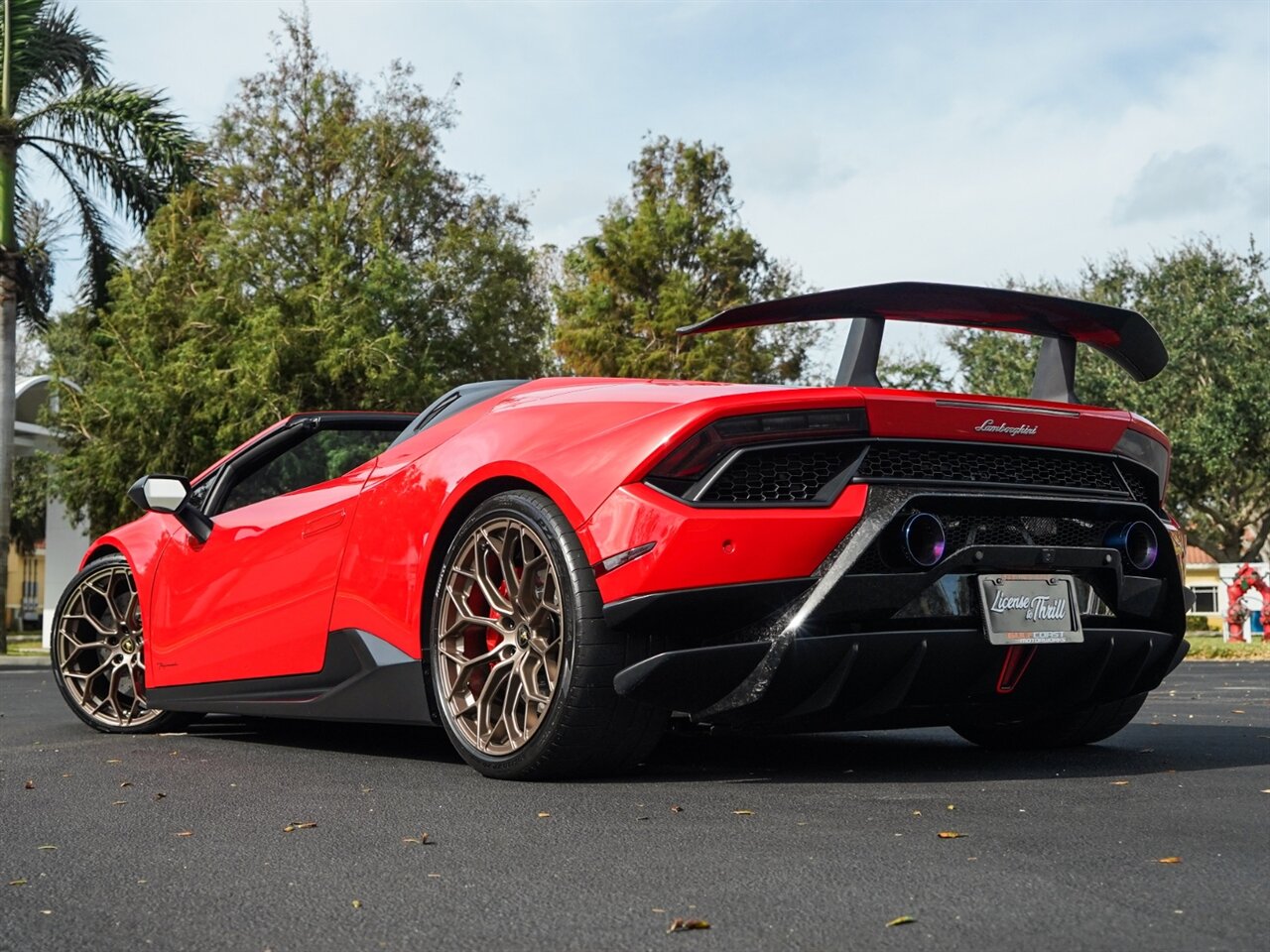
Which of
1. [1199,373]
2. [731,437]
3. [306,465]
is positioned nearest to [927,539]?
[731,437]

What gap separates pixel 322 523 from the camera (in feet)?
18.2

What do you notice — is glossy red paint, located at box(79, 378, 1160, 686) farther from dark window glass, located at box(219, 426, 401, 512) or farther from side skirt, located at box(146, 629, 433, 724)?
dark window glass, located at box(219, 426, 401, 512)

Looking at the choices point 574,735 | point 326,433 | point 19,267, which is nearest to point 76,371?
point 19,267

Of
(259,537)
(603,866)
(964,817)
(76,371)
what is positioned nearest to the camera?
(603,866)

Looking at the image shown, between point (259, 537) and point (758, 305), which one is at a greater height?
point (758, 305)

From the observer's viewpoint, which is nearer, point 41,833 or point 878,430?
point 41,833

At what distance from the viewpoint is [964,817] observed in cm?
383

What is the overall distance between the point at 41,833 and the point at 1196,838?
9.00ft

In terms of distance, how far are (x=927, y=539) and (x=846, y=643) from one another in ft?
1.30

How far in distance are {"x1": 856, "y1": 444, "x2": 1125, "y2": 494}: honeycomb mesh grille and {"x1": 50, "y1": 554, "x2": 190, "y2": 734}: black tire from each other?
12.1 ft

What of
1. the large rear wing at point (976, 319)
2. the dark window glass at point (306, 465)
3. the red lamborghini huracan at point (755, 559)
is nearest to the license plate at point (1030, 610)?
the red lamborghini huracan at point (755, 559)

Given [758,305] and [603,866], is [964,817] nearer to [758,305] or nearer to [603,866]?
[603,866]

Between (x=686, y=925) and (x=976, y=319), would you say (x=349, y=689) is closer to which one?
(x=976, y=319)

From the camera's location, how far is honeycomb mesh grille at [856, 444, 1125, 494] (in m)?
4.42
